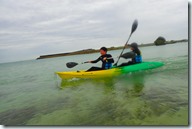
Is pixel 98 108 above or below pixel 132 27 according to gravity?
below

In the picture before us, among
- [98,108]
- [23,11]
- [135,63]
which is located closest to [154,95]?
[98,108]

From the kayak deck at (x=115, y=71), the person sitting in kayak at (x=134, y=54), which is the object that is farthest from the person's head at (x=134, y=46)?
the kayak deck at (x=115, y=71)

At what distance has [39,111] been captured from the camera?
379cm

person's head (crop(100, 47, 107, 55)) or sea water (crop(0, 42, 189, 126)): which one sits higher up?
person's head (crop(100, 47, 107, 55))

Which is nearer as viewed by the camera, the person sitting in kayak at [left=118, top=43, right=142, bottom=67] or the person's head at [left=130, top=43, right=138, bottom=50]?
the person sitting in kayak at [left=118, top=43, right=142, bottom=67]

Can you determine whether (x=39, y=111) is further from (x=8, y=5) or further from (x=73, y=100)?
(x=8, y=5)

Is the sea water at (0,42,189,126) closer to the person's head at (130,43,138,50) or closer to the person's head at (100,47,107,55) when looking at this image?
the person's head at (100,47,107,55)

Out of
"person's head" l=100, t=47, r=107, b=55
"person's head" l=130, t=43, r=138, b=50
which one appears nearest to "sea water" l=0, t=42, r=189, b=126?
"person's head" l=100, t=47, r=107, b=55

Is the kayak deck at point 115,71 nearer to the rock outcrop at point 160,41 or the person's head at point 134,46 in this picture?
the person's head at point 134,46

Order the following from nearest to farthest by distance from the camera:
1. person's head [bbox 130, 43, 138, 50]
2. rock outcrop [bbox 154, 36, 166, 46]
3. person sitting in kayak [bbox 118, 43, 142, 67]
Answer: rock outcrop [bbox 154, 36, 166, 46], person sitting in kayak [bbox 118, 43, 142, 67], person's head [bbox 130, 43, 138, 50]

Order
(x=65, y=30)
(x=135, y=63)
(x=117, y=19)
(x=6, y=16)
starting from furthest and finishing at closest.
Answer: (x=135, y=63), (x=65, y=30), (x=6, y=16), (x=117, y=19)

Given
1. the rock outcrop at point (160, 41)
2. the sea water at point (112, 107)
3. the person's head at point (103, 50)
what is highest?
the rock outcrop at point (160, 41)

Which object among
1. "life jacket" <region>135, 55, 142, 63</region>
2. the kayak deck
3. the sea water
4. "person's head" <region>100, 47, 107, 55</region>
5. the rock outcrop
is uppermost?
the rock outcrop

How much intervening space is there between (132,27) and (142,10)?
0.48 metres
